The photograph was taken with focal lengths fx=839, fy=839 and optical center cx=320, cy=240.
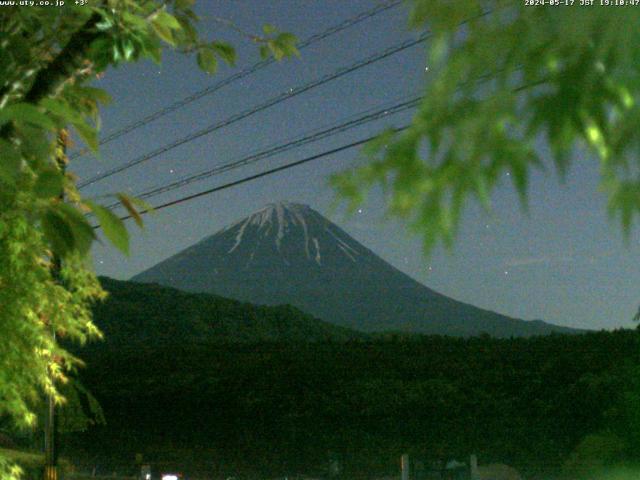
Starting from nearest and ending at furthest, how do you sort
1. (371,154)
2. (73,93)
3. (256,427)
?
1. (371,154)
2. (73,93)
3. (256,427)

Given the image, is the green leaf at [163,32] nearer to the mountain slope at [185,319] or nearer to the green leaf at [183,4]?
the green leaf at [183,4]

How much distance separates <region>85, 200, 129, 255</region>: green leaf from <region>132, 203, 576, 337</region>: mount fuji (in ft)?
160

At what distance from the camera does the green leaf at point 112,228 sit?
4.64ft

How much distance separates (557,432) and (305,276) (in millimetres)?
54989

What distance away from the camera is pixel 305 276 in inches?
2862

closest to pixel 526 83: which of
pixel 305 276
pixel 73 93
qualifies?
pixel 73 93

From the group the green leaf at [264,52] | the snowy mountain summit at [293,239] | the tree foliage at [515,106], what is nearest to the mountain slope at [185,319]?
the green leaf at [264,52]

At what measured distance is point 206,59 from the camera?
2.75 m

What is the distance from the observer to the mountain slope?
103 feet

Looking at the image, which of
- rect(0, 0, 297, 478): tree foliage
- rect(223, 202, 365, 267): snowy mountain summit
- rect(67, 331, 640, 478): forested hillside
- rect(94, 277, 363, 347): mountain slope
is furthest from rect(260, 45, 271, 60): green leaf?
rect(223, 202, 365, 267): snowy mountain summit

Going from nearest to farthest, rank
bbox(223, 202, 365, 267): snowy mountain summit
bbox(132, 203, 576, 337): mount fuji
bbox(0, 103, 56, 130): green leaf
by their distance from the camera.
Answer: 1. bbox(0, 103, 56, 130): green leaf
2. bbox(132, 203, 576, 337): mount fuji
3. bbox(223, 202, 365, 267): snowy mountain summit

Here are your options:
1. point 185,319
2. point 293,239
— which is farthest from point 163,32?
point 293,239

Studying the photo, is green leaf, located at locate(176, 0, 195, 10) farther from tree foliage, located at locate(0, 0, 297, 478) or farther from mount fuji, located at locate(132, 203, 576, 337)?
mount fuji, located at locate(132, 203, 576, 337)

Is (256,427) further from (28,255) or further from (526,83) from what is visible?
(526,83)
